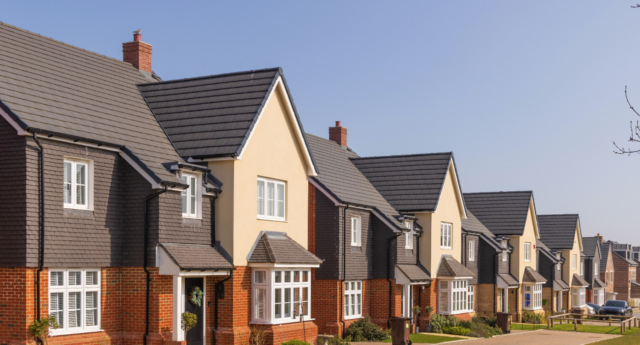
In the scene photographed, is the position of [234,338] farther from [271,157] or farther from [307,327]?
[271,157]

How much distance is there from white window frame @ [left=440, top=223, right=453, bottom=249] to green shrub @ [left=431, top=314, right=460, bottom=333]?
12.0ft

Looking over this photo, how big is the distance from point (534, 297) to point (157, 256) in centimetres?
3874

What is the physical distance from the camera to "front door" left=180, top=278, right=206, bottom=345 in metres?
21.3

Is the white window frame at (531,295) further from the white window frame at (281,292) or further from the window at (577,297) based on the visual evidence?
the white window frame at (281,292)

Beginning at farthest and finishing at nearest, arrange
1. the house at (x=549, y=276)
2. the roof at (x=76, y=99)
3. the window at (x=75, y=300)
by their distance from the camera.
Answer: the house at (x=549, y=276) < the roof at (x=76, y=99) < the window at (x=75, y=300)

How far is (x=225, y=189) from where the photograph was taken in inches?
885

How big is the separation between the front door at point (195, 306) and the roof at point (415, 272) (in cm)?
1309

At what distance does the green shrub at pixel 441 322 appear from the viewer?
117 ft

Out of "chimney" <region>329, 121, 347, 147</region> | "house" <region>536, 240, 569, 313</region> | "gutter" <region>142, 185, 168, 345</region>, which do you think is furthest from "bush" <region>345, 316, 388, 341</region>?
"house" <region>536, 240, 569, 313</region>

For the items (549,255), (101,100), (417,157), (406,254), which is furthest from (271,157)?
(549,255)

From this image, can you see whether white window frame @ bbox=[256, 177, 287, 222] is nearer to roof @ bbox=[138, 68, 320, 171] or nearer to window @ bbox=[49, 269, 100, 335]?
roof @ bbox=[138, 68, 320, 171]

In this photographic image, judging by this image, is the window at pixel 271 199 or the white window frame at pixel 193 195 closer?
the white window frame at pixel 193 195

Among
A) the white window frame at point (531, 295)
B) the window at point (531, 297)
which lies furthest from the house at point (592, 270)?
the window at point (531, 297)

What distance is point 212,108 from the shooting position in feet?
81.5
